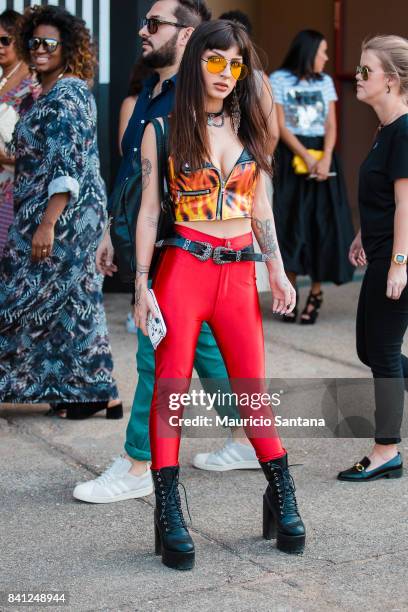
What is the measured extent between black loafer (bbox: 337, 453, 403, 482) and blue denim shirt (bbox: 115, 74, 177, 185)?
151cm

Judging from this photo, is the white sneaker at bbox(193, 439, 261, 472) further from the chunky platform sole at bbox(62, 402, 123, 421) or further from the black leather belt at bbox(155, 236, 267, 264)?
the black leather belt at bbox(155, 236, 267, 264)

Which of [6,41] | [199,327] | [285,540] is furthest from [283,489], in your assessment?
[6,41]

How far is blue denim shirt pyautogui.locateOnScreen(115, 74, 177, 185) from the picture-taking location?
4.08 m

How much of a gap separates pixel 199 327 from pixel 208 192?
1.46 ft

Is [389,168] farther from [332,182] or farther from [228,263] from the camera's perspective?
[332,182]

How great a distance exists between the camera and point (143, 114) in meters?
4.16

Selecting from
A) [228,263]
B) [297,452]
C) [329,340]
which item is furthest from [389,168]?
[329,340]

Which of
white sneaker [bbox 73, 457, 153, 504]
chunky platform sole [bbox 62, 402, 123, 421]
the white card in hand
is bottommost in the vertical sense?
chunky platform sole [bbox 62, 402, 123, 421]

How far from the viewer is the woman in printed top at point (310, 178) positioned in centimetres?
729

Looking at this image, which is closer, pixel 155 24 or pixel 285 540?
pixel 285 540

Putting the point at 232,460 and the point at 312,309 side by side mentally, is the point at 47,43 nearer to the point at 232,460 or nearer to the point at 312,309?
the point at 232,460

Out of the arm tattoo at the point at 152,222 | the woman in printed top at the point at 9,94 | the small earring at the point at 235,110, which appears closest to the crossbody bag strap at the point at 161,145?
the arm tattoo at the point at 152,222

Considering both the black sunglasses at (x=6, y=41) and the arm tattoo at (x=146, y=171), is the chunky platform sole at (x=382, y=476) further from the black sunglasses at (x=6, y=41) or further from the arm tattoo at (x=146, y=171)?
the black sunglasses at (x=6, y=41)

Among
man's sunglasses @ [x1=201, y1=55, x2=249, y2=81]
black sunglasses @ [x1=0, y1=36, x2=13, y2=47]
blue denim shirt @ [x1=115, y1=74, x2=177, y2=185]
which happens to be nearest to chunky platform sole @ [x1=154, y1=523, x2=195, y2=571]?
blue denim shirt @ [x1=115, y1=74, x2=177, y2=185]
